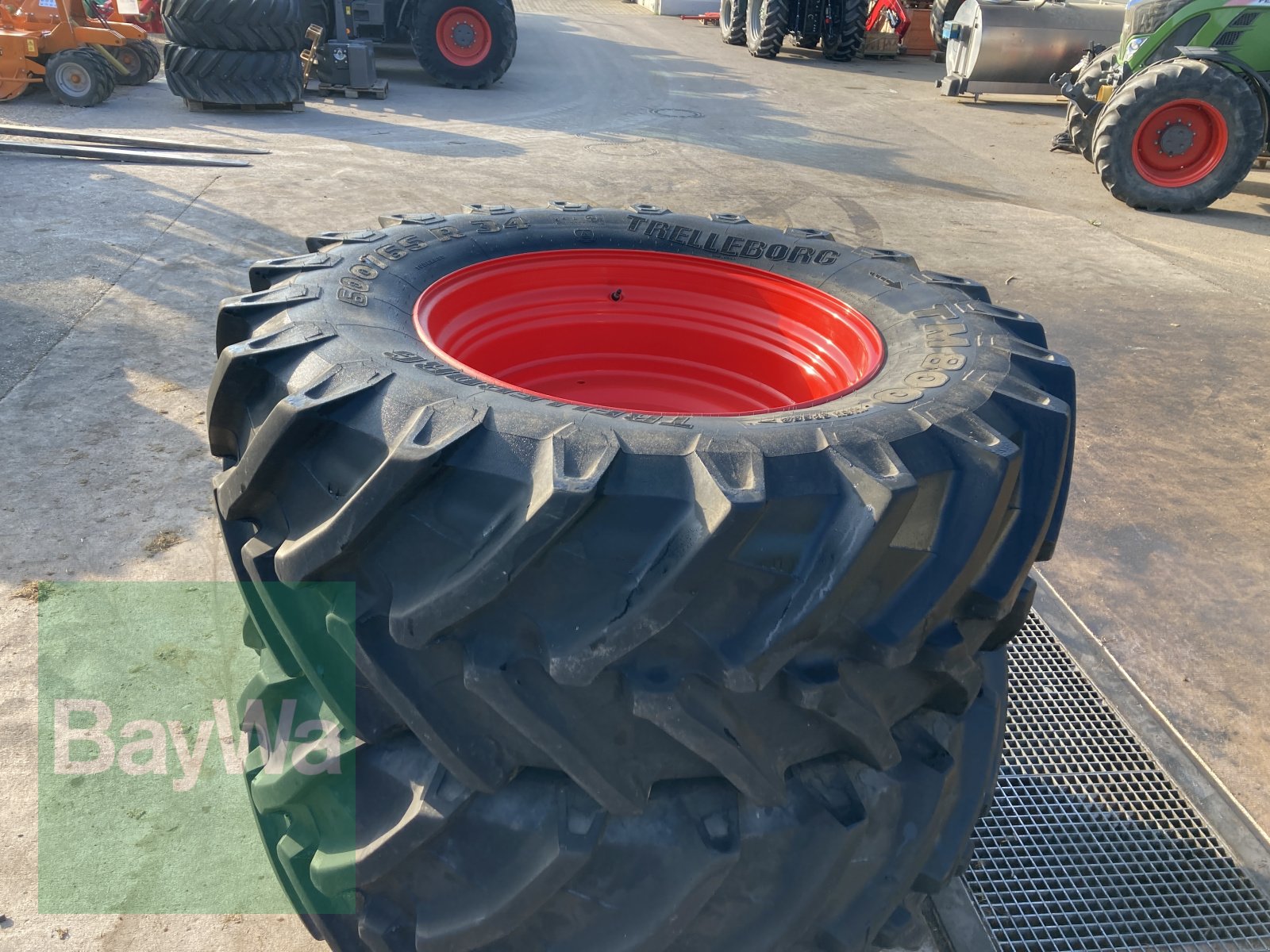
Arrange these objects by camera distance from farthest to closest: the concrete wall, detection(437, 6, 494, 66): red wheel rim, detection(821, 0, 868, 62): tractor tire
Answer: the concrete wall → detection(821, 0, 868, 62): tractor tire → detection(437, 6, 494, 66): red wheel rim

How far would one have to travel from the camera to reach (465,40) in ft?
34.2

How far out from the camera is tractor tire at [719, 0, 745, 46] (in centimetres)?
1522

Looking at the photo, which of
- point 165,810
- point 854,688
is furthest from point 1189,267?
point 165,810

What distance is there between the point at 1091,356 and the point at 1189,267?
2.30m

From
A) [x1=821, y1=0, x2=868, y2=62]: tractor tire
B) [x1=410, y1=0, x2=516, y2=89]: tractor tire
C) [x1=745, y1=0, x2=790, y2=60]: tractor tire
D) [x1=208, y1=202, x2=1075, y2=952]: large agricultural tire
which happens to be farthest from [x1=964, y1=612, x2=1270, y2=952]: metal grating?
[x1=821, y1=0, x2=868, y2=62]: tractor tire

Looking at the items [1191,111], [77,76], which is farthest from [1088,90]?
[77,76]

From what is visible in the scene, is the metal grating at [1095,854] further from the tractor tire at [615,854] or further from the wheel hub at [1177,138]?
the wheel hub at [1177,138]

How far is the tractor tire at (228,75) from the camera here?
811cm

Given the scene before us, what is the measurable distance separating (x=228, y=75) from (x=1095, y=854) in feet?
29.4

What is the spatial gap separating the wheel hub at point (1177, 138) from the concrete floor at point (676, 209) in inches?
21.9

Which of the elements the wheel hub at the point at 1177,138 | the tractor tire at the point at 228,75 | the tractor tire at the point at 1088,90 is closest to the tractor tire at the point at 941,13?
the tractor tire at the point at 1088,90

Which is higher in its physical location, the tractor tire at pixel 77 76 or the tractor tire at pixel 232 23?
the tractor tire at pixel 232 23

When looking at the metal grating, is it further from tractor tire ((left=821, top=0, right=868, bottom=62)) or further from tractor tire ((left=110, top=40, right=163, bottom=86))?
tractor tire ((left=821, top=0, right=868, bottom=62))
